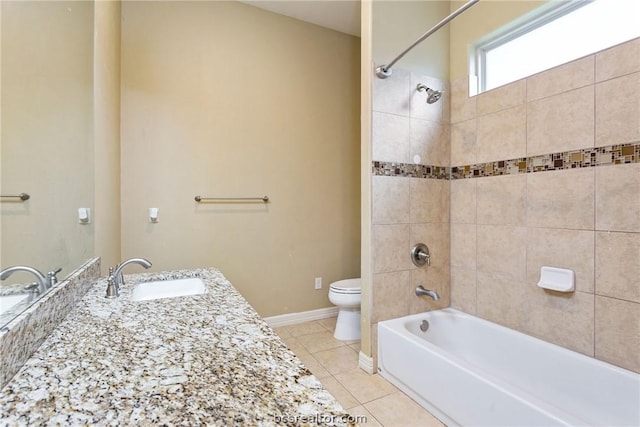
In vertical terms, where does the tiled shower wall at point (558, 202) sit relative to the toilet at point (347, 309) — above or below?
above

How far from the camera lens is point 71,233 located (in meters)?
1.16

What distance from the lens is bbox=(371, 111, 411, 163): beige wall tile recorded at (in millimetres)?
1923

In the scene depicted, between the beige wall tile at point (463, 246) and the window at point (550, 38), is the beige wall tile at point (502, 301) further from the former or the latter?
the window at point (550, 38)

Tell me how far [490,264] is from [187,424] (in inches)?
76.9

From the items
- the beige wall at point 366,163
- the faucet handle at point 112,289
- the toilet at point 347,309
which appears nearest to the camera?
the faucet handle at point 112,289

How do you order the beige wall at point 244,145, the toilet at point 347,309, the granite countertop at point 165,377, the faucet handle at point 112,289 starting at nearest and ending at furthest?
the granite countertop at point 165,377
the faucet handle at point 112,289
the beige wall at point 244,145
the toilet at point 347,309

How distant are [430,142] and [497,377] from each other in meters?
1.47

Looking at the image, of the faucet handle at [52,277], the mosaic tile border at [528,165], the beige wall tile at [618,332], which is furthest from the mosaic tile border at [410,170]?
the faucet handle at [52,277]

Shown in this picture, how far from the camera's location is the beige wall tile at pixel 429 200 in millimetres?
2057

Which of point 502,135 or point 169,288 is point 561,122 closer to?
point 502,135

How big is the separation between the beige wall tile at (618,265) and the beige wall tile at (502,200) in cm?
39

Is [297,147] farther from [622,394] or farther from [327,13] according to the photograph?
[622,394]

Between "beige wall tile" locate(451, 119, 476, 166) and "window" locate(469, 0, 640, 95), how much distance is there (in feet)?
0.75

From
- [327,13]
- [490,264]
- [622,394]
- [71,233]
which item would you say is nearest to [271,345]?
[71,233]
